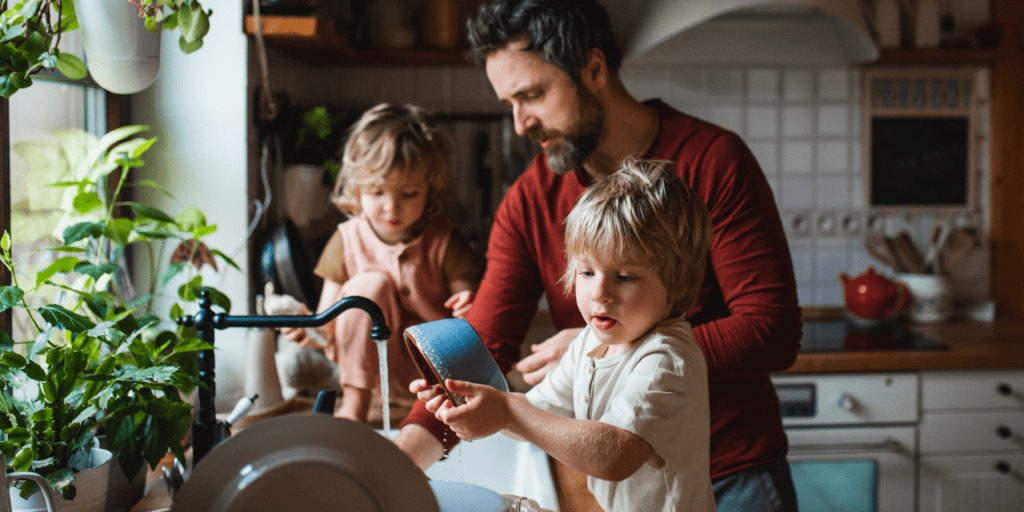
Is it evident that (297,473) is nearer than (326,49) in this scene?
Yes

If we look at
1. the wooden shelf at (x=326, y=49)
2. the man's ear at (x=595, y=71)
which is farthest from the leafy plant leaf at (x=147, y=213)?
the wooden shelf at (x=326, y=49)

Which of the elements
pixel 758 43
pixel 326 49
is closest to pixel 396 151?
pixel 326 49

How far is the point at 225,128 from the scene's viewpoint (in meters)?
1.63

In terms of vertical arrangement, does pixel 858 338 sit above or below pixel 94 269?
below

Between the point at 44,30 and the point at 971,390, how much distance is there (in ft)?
7.02

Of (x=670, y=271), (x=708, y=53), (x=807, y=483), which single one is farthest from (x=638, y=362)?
(x=708, y=53)

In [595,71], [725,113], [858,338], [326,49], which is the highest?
[326,49]

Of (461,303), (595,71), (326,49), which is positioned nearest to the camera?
(595,71)

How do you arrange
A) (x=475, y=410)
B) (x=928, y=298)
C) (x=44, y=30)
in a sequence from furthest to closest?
1. (x=928, y=298)
2. (x=44, y=30)
3. (x=475, y=410)

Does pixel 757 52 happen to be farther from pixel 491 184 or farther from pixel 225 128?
pixel 225 128

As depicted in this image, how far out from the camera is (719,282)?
1063mm

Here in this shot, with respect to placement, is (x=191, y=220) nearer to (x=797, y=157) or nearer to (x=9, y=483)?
(x=9, y=483)

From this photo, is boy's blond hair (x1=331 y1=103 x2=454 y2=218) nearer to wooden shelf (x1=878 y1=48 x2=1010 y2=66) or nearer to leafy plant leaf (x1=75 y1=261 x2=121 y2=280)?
leafy plant leaf (x1=75 y1=261 x2=121 y2=280)

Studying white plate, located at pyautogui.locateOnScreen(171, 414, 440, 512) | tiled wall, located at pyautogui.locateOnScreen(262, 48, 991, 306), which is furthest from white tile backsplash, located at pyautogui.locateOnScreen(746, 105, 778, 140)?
white plate, located at pyautogui.locateOnScreen(171, 414, 440, 512)
